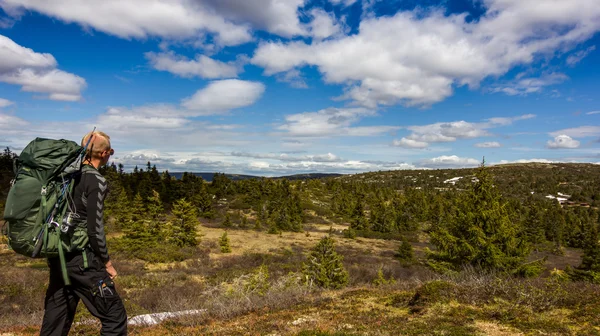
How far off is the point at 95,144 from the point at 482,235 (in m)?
15.0

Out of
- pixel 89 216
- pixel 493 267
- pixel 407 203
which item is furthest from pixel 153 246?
pixel 407 203

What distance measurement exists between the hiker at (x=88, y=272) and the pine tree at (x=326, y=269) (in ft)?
48.3

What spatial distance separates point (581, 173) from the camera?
4729 inches

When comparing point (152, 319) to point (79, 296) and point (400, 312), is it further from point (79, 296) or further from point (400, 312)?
point (400, 312)

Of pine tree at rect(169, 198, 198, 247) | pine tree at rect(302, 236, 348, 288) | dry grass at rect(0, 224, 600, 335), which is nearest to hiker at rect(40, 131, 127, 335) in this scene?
→ dry grass at rect(0, 224, 600, 335)

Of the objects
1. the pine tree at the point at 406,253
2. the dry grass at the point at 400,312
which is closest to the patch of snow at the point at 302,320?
the dry grass at the point at 400,312

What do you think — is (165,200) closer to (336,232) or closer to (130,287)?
(336,232)

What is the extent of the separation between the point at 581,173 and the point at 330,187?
10777 cm

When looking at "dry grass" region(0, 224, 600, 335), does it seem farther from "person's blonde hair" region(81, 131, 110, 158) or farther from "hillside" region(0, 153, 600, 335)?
"person's blonde hair" region(81, 131, 110, 158)

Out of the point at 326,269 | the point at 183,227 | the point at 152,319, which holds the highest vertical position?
the point at 152,319

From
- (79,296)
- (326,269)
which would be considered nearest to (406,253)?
(326,269)

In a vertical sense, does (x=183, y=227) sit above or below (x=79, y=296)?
below

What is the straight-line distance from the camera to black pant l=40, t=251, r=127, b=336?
305 cm

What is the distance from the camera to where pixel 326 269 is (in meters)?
17.3
